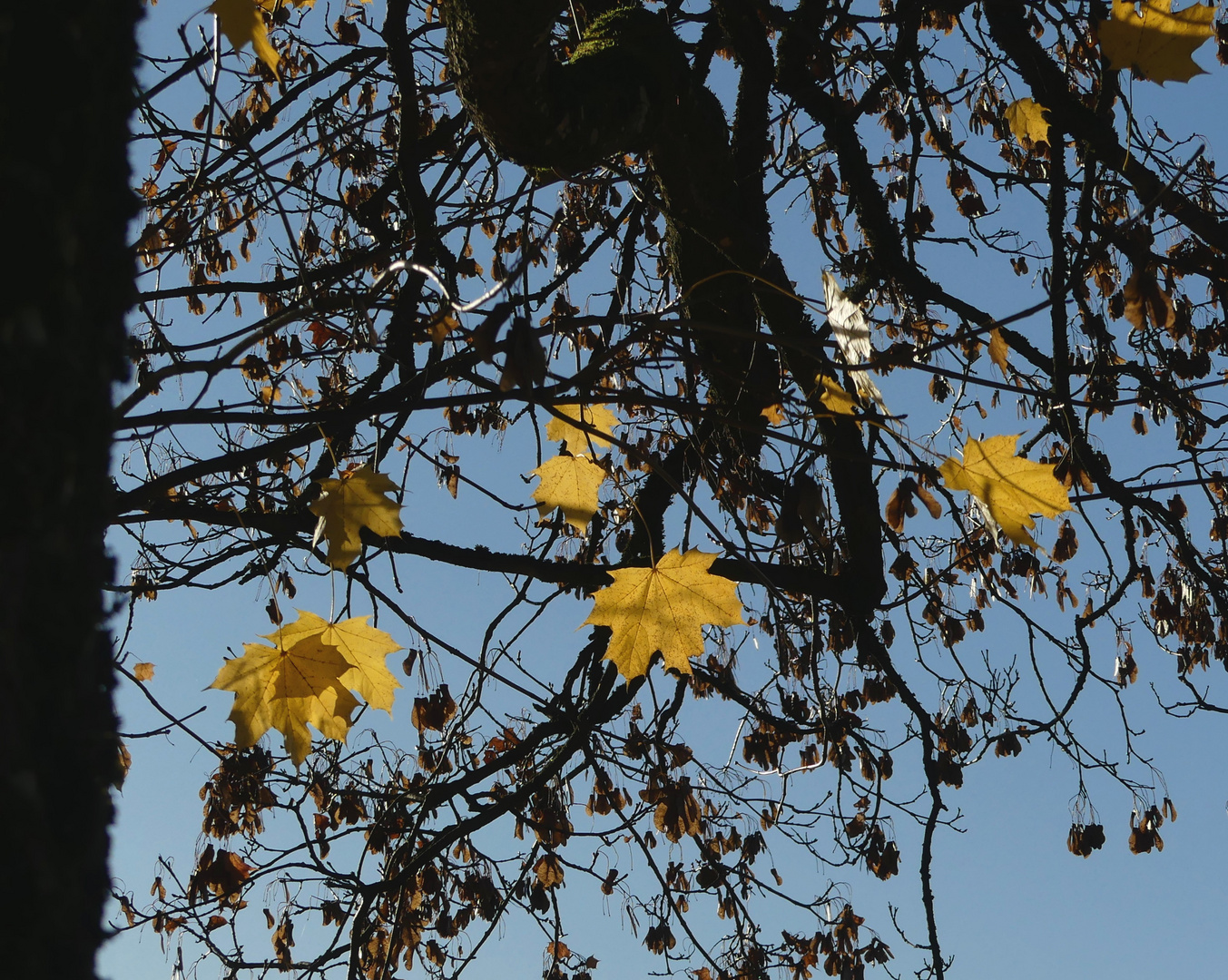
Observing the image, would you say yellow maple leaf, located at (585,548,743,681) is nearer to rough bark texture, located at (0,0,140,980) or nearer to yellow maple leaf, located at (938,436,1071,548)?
yellow maple leaf, located at (938,436,1071,548)

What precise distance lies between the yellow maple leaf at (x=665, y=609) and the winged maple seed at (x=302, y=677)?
50cm

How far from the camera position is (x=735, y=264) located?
294 cm

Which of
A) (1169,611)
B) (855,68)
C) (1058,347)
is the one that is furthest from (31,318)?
(1169,611)

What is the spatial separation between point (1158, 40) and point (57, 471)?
249 centimetres

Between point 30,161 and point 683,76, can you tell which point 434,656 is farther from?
point 30,161

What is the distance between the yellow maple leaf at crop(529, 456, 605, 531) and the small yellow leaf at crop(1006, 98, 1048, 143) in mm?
1991

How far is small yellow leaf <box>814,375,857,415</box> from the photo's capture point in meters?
1.98

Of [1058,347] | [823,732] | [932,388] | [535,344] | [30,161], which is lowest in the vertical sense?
[30,161]

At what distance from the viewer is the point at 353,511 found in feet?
7.43

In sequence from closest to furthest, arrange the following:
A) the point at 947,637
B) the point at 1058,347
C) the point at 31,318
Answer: the point at 31,318, the point at 1058,347, the point at 947,637

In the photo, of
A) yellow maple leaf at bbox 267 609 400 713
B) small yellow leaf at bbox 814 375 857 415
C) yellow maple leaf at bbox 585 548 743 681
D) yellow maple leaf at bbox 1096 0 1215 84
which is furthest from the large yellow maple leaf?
yellow maple leaf at bbox 267 609 400 713

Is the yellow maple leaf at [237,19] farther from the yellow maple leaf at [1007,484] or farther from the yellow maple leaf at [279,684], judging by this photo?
the yellow maple leaf at [1007,484]

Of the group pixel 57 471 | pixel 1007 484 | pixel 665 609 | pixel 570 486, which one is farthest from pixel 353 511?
pixel 57 471

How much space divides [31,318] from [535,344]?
650 millimetres
